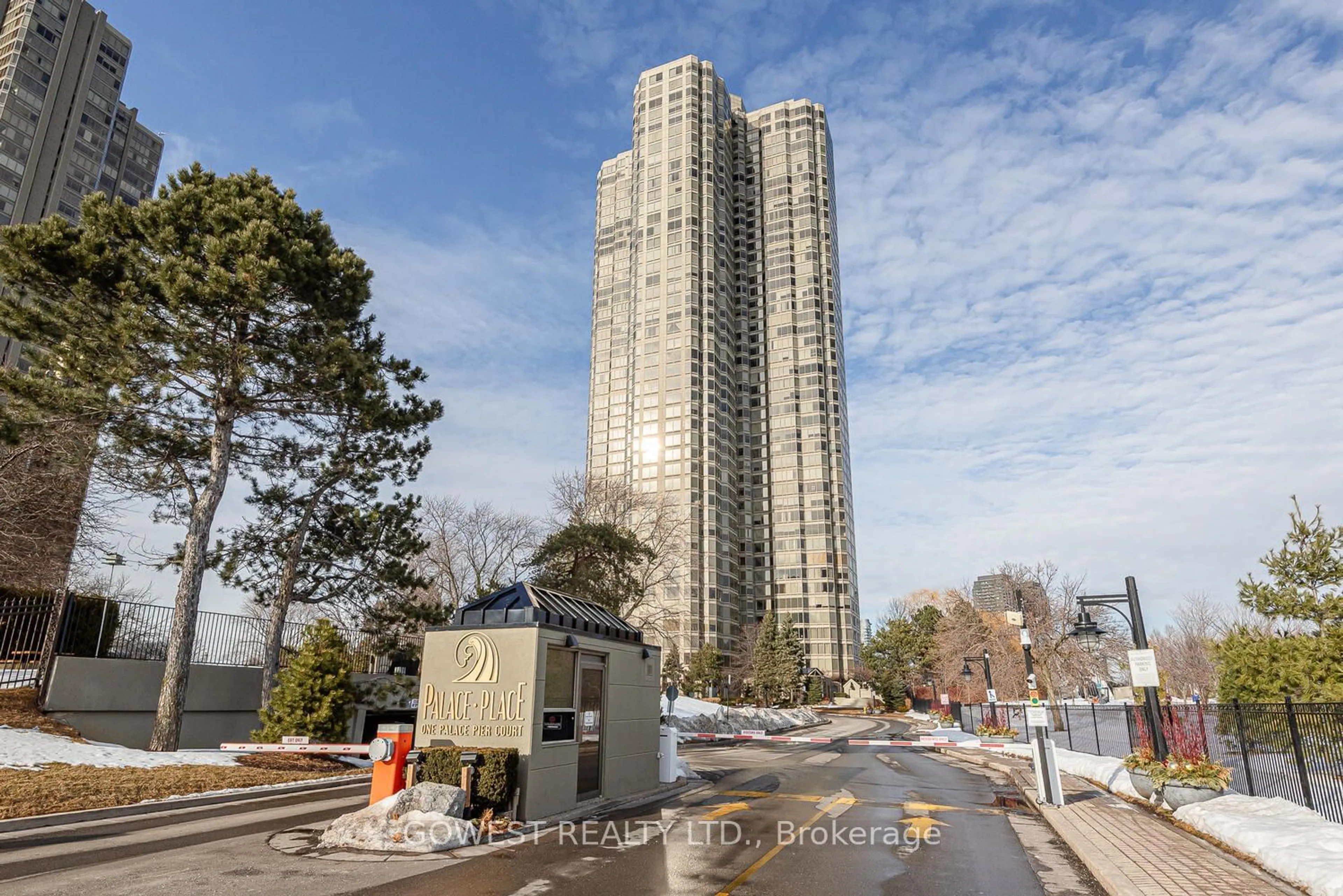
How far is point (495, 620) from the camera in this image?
12297mm

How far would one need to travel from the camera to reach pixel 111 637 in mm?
19266

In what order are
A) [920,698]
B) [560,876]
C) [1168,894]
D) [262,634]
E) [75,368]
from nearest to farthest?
[1168,894] → [560,876] → [75,368] → [262,634] → [920,698]

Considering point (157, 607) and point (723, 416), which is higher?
point (723, 416)

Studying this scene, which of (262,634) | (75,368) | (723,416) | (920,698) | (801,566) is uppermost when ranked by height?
(723,416)

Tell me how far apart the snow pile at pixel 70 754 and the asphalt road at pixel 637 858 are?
4.07m

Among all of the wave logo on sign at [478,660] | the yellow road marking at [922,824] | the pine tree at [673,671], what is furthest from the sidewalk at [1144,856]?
the pine tree at [673,671]

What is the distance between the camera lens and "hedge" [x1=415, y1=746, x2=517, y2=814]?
10.9 m

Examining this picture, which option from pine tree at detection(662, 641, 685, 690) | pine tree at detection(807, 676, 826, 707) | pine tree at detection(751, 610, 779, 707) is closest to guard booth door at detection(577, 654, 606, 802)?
pine tree at detection(662, 641, 685, 690)

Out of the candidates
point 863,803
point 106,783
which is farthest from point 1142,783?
point 106,783

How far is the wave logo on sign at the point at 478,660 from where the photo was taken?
11.9 metres

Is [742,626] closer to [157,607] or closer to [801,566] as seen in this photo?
[801,566]

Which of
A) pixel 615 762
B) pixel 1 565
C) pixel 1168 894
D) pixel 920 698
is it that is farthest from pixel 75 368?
pixel 920 698

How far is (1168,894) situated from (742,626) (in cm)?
10474

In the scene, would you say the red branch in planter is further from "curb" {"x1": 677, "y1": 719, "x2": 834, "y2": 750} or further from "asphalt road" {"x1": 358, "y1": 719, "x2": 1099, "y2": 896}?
"curb" {"x1": 677, "y1": 719, "x2": 834, "y2": 750}
